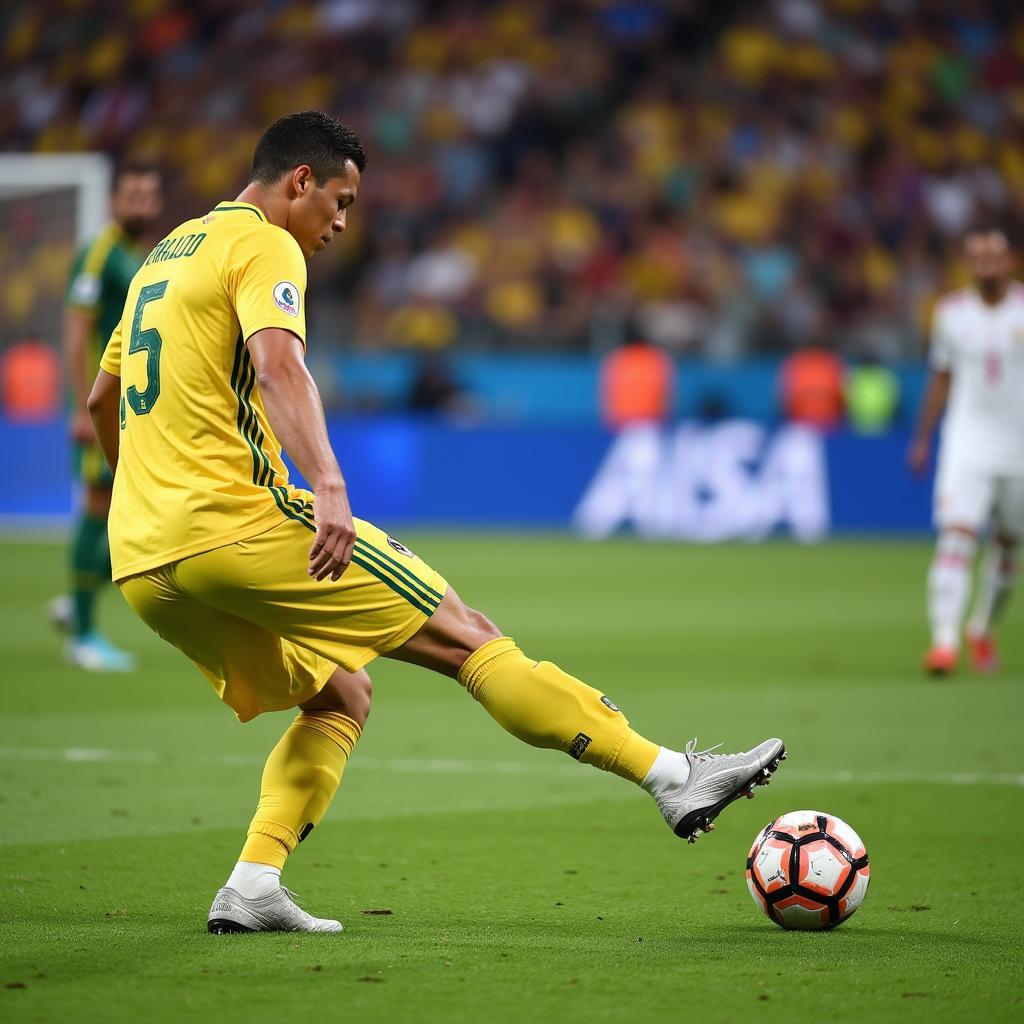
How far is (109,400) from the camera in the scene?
4637mm

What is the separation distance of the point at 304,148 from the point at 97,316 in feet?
17.8

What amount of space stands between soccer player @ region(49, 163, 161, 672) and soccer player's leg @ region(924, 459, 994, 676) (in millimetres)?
4401

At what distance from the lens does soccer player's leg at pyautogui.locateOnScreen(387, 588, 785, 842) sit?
13.7 feet

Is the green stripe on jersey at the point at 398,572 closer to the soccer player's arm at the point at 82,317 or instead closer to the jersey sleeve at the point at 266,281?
the jersey sleeve at the point at 266,281

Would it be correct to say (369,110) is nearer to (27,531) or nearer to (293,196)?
(27,531)

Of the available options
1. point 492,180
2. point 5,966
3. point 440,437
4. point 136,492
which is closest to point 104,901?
point 5,966

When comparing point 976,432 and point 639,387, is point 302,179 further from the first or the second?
point 639,387

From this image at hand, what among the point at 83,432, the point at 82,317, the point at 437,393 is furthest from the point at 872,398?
the point at 83,432

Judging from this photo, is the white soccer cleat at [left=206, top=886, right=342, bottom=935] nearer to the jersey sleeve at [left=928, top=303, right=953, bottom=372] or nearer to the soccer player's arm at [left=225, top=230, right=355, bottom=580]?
the soccer player's arm at [left=225, top=230, right=355, bottom=580]

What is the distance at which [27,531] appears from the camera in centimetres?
2062

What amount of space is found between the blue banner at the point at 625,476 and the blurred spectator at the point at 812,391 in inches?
58.4

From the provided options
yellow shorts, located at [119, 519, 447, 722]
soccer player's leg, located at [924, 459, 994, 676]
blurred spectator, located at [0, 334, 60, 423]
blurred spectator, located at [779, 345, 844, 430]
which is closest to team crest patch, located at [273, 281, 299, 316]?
yellow shorts, located at [119, 519, 447, 722]

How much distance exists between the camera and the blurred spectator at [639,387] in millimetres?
21328

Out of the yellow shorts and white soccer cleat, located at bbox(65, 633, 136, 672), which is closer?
the yellow shorts
